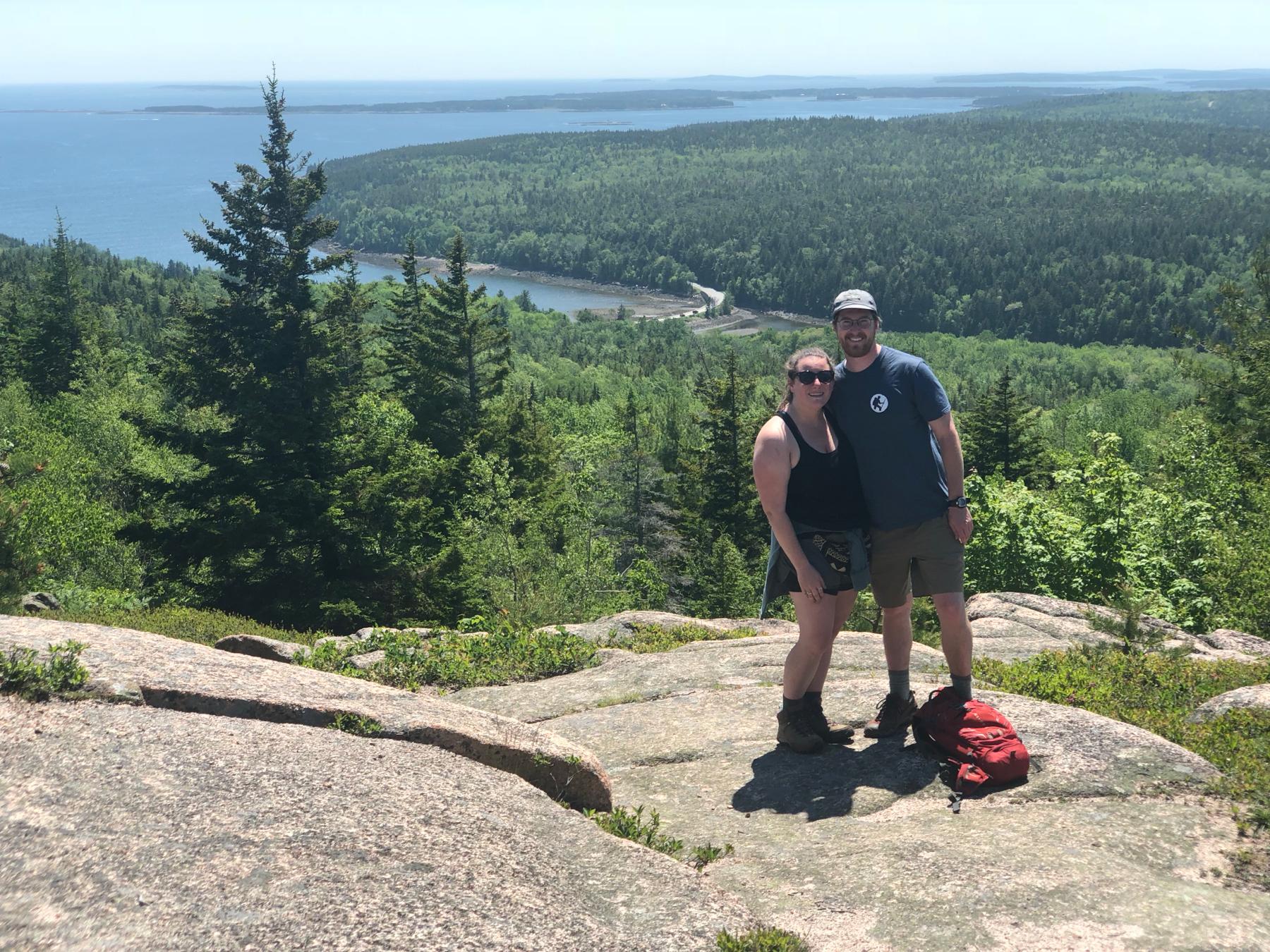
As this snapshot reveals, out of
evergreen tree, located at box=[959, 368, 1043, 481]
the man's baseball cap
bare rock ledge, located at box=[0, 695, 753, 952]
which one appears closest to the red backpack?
bare rock ledge, located at box=[0, 695, 753, 952]

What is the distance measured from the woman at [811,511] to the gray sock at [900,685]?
63 centimetres

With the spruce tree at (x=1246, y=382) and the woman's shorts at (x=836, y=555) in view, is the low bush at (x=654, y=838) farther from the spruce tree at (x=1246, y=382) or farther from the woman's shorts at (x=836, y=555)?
the spruce tree at (x=1246, y=382)

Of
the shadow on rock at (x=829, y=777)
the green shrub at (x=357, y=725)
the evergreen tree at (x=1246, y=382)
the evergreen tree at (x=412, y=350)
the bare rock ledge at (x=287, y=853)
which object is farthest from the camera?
the evergreen tree at (x=412, y=350)

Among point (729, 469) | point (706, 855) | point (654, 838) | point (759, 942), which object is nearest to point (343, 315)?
point (729, 469)

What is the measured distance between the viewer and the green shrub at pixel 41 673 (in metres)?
5.83

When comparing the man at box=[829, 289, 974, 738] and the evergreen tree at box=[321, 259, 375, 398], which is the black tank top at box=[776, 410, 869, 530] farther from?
the evergreen tree at box=[321, 259, 375, 398]

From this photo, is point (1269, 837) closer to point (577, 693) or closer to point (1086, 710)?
point (1086, 710)

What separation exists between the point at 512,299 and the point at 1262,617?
176m

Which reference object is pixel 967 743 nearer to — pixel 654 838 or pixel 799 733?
pixel 799 733

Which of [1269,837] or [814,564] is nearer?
[1269,837]

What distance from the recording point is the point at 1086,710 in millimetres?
7594

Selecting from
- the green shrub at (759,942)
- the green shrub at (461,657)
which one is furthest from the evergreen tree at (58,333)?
the green shrub at (759,942)

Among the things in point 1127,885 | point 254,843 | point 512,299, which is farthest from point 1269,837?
point 512,299

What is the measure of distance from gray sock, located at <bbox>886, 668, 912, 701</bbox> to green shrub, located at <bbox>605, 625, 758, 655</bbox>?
431 cm
